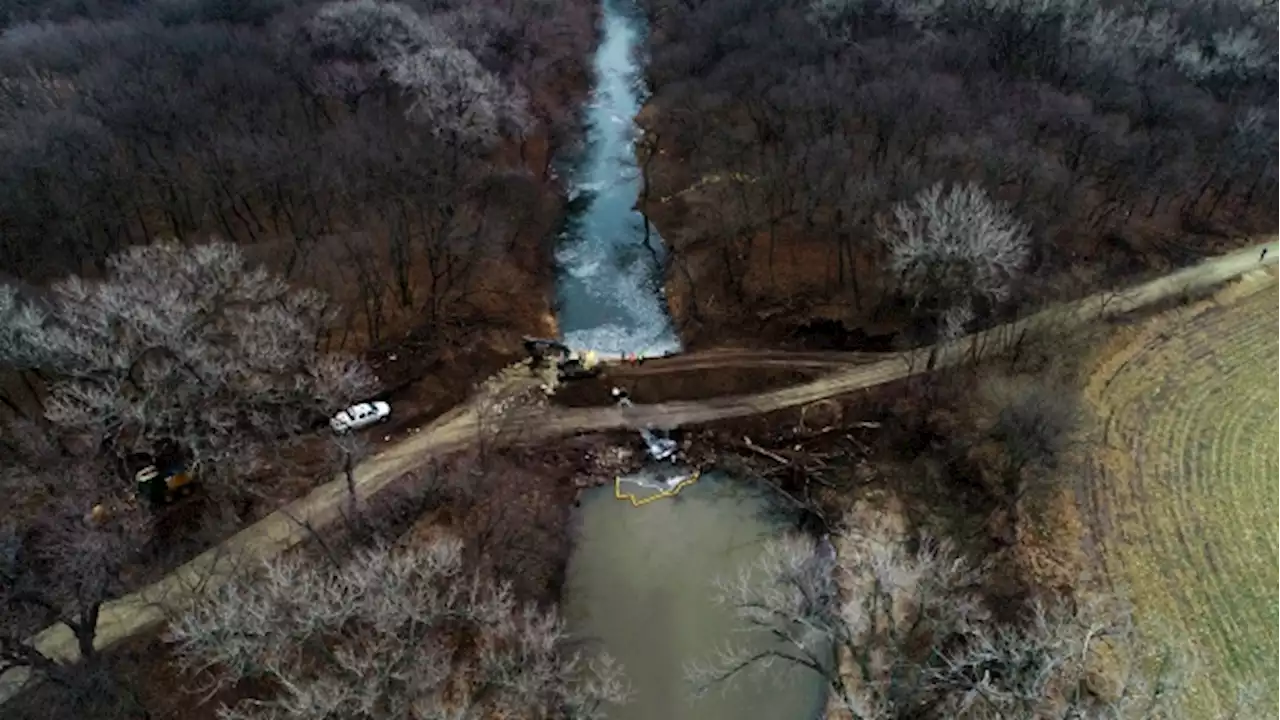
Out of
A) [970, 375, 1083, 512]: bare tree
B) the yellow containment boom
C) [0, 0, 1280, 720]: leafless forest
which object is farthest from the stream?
[970, 375, 1083, 512]: bare tree

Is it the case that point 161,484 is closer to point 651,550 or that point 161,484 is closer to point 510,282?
point 651,550

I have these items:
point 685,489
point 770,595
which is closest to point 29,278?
point 685,489

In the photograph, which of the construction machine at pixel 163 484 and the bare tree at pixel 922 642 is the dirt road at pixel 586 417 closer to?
the construction machine at pixel 163 484

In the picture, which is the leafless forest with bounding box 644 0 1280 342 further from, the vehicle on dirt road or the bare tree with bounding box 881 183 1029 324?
the vehicle on dirt road

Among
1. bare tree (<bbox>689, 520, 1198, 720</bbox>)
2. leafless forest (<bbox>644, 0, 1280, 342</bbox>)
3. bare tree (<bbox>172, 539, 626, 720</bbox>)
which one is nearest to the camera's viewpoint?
bare tree (<bbox>689, 520, 1198, 720</bbox>)

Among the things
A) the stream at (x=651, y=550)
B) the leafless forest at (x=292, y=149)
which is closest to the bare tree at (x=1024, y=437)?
the stream at (x=651, y=550)
